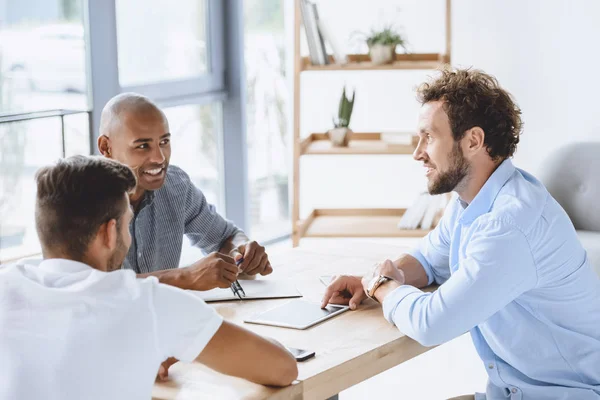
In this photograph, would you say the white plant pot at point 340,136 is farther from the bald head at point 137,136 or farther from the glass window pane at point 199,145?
the bald head at point 137,136

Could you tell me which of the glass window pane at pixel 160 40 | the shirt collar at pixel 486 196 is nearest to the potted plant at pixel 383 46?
the glass window pane at pixel 160 40

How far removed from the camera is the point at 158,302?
4.68 feet

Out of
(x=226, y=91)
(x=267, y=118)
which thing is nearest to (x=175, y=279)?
(x=226, y=91)

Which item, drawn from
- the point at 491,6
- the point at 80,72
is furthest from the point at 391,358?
the point at 491,6

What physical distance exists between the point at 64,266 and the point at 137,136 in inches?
39.5

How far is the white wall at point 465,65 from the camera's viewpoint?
13.5ft

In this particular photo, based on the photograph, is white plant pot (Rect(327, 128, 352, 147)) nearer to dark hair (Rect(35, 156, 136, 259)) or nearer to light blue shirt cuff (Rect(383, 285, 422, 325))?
light blue shirt cuff (Rect(383, 285, 422, 325))

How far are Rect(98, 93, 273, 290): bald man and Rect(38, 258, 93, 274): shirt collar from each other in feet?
2.27

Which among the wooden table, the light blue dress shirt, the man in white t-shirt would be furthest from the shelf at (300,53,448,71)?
the man in white t-shirt

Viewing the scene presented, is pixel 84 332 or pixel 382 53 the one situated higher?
pixel 382 53

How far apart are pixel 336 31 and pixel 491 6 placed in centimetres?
85

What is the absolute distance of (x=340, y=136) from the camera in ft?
14.0

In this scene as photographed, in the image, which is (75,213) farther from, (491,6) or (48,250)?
(491,6)

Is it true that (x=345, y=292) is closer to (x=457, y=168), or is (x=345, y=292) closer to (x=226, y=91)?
(x=457, y=168)
